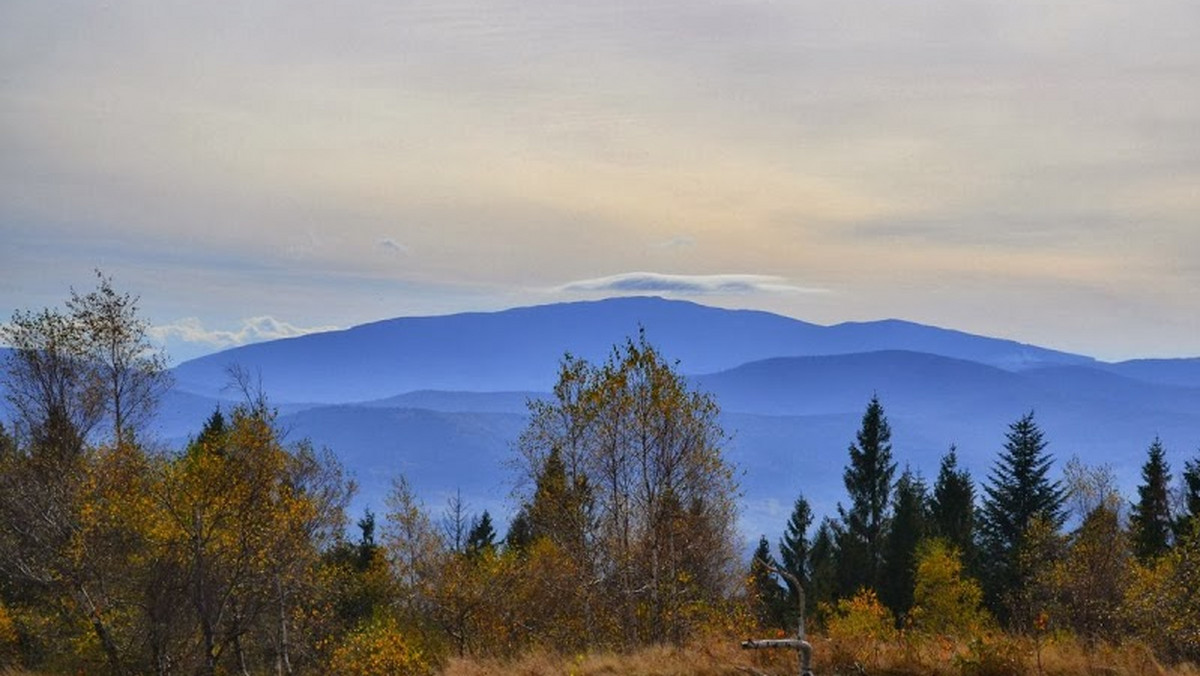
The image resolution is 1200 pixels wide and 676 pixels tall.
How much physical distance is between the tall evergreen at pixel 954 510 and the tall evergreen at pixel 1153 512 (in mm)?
10536

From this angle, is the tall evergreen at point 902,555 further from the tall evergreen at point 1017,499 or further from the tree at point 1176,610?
the tree at point 1176,610

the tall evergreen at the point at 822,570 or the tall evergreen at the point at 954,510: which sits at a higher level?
the tall evergreen at the point at 954,510

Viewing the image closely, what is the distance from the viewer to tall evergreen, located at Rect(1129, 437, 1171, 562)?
54.3 m

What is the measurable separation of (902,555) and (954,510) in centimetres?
657

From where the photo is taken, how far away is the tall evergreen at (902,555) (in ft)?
205

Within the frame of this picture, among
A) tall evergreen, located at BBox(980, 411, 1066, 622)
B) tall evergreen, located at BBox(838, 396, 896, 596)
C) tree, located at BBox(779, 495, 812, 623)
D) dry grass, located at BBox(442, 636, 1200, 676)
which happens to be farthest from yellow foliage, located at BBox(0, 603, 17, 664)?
tree, located at BBox(779, 495, 812, 623)

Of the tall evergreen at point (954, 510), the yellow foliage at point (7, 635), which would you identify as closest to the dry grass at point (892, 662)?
the yellow foliage at point (7, 635)

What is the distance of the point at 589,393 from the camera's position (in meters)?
29.7

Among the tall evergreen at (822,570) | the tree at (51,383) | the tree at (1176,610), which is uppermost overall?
the tree at (51,383)

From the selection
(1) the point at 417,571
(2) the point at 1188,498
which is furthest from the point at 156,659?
(2) the point at 1188,498

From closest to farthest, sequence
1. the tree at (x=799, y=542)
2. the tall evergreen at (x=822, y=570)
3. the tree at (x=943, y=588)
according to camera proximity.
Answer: the tree at (x=943, y=588)
the tall evergreen at (x=822, y=570)
the tree at (x=799, y=542)

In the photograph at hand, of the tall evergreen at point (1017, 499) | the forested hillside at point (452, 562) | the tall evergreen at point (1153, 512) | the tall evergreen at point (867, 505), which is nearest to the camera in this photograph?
the forested hillside at point (452, 562)

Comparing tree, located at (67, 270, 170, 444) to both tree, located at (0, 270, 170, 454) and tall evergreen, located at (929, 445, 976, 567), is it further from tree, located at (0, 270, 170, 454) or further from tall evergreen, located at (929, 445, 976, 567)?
tall evergreen, located at (929, 445, 976, 567)

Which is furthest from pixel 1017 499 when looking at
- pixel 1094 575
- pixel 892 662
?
pixel 892 662
